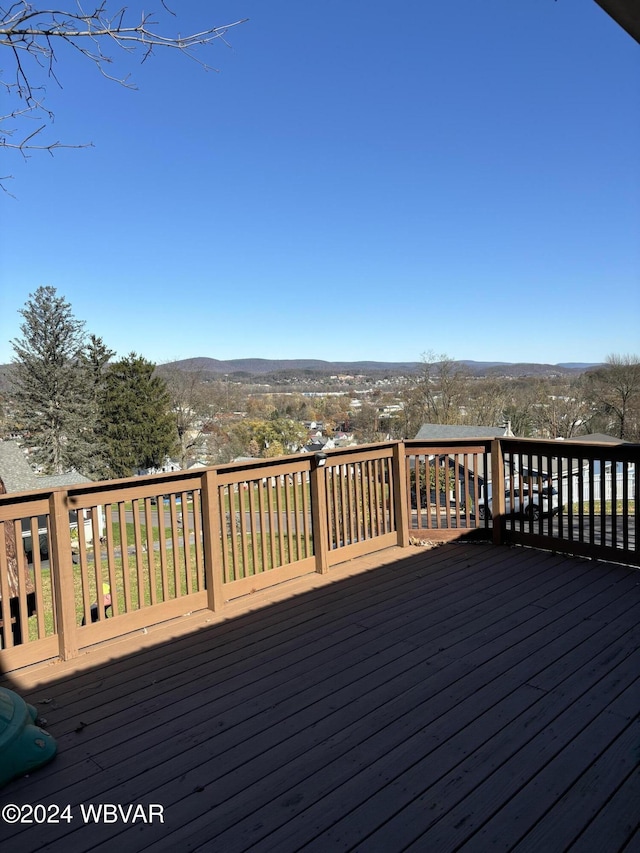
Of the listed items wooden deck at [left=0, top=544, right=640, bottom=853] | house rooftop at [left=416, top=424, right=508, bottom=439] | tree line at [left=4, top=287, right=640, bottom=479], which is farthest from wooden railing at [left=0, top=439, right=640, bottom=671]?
tree line at [left=4, top=287, right=640, bottom=479]

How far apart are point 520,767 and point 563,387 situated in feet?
111

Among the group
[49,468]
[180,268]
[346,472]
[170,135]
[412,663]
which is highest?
[180,268]

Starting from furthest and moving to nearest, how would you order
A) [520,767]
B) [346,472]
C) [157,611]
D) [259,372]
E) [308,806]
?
1. [259,372]
2. [346,472]
3. [157,611]
4. [520,767]
5. [308,806]

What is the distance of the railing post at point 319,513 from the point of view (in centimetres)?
431

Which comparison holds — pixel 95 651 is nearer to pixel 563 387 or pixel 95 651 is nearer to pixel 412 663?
pixel 412 663

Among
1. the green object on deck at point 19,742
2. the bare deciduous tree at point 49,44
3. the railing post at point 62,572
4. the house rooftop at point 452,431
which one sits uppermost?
the bare deciduous tree at point 49,44

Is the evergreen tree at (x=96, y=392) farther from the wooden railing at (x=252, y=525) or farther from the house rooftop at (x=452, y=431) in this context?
the wooden railing at (x=252, y=525)

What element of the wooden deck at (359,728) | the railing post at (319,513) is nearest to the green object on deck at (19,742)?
the wooden deck at (359,728)

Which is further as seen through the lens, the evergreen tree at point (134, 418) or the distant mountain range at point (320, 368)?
the distant mountain range at point (320, 368)

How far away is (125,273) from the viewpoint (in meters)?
30.3

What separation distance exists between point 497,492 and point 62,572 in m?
3.69

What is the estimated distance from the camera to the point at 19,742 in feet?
6.61

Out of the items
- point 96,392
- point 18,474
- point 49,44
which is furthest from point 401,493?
point 96,392

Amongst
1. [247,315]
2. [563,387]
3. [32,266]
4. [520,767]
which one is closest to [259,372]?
→ [247,315]
